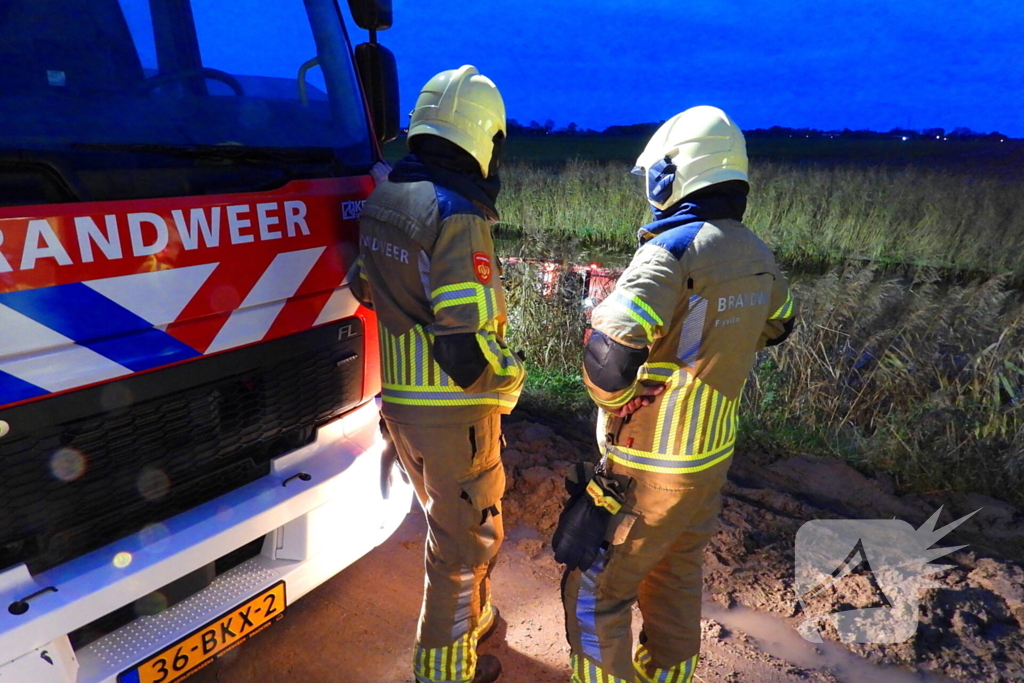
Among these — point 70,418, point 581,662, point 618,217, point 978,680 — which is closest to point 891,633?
point 978,680

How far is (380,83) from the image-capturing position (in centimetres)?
267

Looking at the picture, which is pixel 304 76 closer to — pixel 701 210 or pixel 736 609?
pixel 701 210

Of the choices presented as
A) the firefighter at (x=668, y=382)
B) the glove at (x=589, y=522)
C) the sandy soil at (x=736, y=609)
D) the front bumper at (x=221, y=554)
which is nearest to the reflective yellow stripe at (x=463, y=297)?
the firefighter at (x=668, y=382)

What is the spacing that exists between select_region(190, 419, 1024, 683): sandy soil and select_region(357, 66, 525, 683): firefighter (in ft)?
1.56

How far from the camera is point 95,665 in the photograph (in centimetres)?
161

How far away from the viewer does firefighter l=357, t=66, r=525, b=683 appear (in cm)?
179

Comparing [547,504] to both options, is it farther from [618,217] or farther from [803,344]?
[618,217]

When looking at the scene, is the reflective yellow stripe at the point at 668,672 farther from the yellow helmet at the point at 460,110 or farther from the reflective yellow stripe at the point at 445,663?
the yellow helmet at the point at 460,110

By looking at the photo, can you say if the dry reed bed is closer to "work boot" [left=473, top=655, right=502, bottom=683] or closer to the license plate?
"work boot" [left=473, top=655, right=502, bottom=683]

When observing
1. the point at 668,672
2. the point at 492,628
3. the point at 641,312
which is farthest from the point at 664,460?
the point at 492,628

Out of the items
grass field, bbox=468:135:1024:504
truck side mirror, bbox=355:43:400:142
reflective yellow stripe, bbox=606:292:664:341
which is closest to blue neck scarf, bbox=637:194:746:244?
reflective yellow stripe, bbox=606:292:664:341

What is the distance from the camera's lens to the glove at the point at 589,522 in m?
1.89

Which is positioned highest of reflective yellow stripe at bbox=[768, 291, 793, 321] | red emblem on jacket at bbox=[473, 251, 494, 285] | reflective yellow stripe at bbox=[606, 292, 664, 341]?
red emblem on jacket at bbox=[473, 251, 494, 285]

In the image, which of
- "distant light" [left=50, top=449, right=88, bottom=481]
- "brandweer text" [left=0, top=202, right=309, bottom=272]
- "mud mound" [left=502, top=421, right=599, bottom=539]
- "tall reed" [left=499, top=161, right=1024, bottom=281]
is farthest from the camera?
"tall reed" [left=499, top=161, right=1024, bottom=281]
